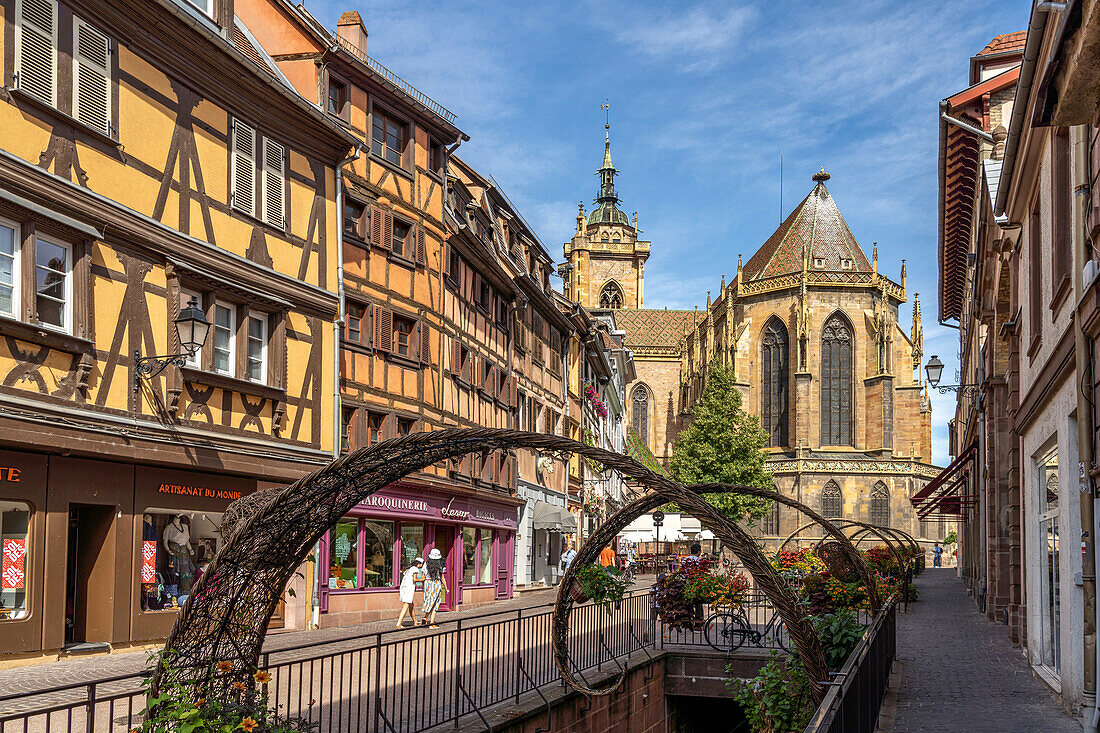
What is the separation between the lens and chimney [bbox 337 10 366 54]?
2505 cm

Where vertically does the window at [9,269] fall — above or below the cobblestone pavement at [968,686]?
above

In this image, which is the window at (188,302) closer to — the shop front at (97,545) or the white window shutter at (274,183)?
the shop front at (97,545)

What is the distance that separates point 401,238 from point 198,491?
351 inches

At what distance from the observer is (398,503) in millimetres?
23453

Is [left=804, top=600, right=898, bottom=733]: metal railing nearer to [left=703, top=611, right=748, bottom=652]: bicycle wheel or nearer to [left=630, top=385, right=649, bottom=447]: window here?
[left=703, top=611, right=748, bottom=652]: bicycle wheel

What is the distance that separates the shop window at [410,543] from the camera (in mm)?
24312

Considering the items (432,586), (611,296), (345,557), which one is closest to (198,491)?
(432,586)

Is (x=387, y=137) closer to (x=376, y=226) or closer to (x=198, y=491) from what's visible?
(x=376, y=226)

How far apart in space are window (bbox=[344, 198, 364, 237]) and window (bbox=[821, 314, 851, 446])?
57518 mm

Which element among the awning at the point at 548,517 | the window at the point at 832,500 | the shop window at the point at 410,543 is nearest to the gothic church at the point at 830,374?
the window at the point at 832,500

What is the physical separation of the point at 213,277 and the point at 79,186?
2779mm

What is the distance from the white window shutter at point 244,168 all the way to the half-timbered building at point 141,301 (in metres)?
0.03

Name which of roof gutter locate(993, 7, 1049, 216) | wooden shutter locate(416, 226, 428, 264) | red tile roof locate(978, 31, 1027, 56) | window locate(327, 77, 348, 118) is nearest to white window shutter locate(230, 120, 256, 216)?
window locate(327, 77, 348, 118)

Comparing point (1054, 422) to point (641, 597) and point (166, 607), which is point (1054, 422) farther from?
point (166, 607)
